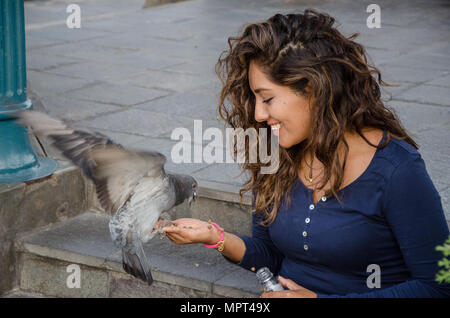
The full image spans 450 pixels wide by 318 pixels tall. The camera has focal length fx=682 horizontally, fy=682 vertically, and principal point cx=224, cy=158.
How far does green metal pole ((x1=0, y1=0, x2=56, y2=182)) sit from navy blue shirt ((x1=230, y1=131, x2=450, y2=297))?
1909 millimetres

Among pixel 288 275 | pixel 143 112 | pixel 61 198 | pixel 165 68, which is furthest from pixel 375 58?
pixel 288 275

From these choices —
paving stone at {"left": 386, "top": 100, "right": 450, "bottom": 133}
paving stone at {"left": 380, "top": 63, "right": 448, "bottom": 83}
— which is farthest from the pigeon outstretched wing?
paving stone at {"left": 380, "top": 63, "right": 448, "bottom": 83}

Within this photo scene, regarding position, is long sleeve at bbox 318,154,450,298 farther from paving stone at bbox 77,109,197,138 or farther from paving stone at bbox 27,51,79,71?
paving stone at bbox 27,51,79,71

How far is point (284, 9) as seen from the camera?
36.4 ft

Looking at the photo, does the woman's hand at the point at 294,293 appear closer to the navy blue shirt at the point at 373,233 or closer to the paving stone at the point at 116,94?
the navy blue shirt at the point at 373,233

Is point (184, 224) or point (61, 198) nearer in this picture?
point (184, 224)

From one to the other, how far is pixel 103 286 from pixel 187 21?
715 cm

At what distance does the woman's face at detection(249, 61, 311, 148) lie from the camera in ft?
7.95

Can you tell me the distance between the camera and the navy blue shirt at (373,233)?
2273 mm

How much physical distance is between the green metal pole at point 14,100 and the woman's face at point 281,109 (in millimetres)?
1841

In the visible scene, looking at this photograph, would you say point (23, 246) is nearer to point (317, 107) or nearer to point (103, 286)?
point (103, 286)

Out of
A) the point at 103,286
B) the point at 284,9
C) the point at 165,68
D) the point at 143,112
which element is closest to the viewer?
the point at 103,286

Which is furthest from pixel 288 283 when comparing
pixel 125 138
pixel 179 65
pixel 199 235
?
pixel 179 65
